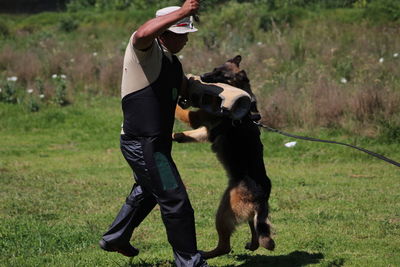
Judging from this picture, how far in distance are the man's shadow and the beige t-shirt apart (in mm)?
1770

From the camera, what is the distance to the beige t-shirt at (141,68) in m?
4.16

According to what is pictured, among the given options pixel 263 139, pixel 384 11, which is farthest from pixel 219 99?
pixel 384 11

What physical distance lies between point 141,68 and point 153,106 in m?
0.28

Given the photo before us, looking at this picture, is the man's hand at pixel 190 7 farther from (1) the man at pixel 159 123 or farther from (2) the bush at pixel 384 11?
(2) the bush at pixel 384 11

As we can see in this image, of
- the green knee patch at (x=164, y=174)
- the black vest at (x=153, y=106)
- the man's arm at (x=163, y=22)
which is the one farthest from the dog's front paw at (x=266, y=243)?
the man's arm at (x=163, y=22)

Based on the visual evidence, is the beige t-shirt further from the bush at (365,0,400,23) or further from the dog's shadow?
the bush at (365,0,400,23)

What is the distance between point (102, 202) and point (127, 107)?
12.4 ft

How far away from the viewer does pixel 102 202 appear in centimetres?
785


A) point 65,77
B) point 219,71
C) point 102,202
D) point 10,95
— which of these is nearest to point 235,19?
point 65,77

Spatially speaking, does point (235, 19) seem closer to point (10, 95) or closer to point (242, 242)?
point (10, 95)

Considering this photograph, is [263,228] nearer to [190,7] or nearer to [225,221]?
[225,221]

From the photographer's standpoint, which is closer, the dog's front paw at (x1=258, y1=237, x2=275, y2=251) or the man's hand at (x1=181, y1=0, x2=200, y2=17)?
the man's hand at (x1=181, y1=0, x2=200, y2=17)

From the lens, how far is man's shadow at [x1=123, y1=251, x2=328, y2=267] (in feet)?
17.3

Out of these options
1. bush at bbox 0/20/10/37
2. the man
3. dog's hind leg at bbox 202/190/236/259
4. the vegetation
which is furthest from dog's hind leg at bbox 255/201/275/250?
bush at bbox 0/20/10/37
